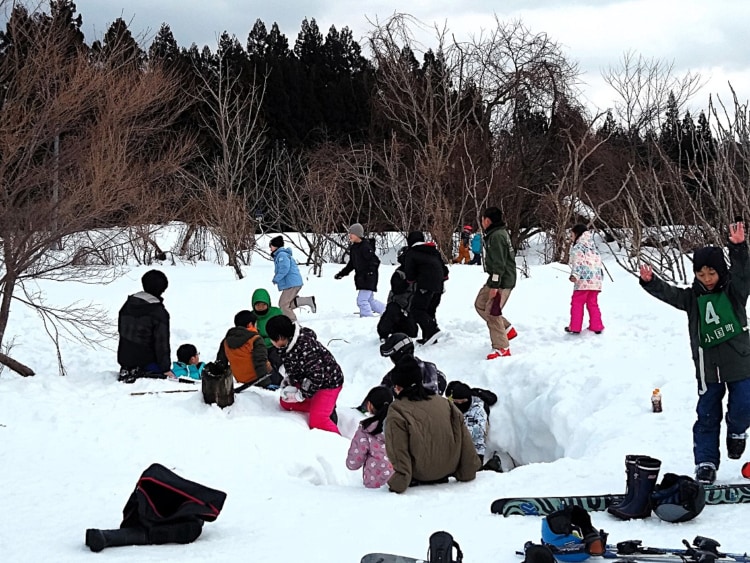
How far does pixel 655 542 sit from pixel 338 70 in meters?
35.3

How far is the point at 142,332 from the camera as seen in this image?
812 centimetres

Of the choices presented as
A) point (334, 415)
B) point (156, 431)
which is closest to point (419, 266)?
point (334, 415)

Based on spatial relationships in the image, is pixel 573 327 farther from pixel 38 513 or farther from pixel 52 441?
pixel 38 513

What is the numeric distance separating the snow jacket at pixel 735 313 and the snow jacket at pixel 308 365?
313 cm

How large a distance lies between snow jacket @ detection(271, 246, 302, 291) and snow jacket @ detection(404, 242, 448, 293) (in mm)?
2232

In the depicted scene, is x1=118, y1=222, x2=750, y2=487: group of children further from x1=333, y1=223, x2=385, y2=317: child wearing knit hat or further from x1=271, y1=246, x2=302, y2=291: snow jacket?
x1=271, y1=246, x2=302, y2=291: snow jacket

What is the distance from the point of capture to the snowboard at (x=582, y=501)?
4.53m

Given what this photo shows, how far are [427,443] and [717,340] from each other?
1.95 meters

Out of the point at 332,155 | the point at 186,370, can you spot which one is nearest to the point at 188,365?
the point at 186,370

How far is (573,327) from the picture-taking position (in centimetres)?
991

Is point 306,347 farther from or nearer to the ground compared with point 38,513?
farther from the ground

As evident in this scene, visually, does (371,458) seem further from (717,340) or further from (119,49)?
(119,49)

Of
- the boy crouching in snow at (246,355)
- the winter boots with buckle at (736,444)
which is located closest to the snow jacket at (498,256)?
the boy crouching in snow at (246,355)

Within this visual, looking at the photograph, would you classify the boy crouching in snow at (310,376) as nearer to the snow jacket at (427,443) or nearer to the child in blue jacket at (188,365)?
the snow jacket at (427,443)
